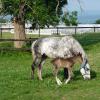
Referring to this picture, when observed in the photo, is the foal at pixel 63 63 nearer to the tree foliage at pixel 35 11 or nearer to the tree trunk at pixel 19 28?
the tree foliage at pixel 35 11

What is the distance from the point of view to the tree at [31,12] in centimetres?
2075

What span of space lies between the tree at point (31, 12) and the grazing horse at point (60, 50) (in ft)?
25.8

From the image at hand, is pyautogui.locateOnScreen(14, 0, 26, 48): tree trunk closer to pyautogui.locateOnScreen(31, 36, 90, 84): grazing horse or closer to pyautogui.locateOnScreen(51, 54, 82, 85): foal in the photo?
pyautogui.locateOnScreen(31, 36, 90, 84): grazing horse

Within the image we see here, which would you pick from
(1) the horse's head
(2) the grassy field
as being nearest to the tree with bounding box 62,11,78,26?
(2) the grassy field

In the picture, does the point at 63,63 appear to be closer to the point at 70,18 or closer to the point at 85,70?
the point at 85,70

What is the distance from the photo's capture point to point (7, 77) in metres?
13.6

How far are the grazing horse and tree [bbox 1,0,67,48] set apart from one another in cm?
788

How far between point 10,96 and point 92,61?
26.1 ft

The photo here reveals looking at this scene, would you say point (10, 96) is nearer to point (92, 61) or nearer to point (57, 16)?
point (92, 61)

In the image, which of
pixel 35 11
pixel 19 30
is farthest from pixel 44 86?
pixel 19 30

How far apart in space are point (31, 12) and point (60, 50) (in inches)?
360

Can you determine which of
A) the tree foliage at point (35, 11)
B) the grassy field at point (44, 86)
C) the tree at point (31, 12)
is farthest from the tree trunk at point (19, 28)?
the grassy field at point (44, 86)

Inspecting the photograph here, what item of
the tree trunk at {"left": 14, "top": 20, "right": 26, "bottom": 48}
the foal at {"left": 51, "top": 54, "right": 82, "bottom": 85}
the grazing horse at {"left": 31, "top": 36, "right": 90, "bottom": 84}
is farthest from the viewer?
the tree trunk at {"left": 14, "top": 20, "right": 26, "bottom": 48}

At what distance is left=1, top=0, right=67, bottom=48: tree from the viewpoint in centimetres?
2075
